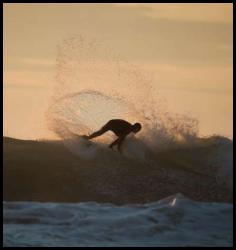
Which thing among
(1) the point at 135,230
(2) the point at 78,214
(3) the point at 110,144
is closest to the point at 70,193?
(3) the point at 110,144

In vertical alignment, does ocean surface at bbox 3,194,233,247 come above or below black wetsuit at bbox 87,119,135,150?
below

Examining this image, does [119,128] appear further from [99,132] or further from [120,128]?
[99,132]

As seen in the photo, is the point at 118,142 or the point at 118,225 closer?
the point at 118,225

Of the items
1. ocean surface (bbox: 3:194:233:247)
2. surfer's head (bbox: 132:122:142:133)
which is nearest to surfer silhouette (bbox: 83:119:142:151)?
surfer's head (bbox: 132:122:142:133)

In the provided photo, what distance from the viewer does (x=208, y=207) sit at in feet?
74.1

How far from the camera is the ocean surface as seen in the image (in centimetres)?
1841

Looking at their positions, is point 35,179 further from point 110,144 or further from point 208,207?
point 208,207

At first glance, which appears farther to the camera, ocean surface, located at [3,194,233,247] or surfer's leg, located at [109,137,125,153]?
surfer's leg, located at [109,137,125,153]

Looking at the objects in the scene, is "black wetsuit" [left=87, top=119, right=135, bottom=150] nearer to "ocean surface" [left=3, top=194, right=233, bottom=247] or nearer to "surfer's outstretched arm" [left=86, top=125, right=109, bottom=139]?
A: "surfer's outstretched arm" [left=86, top=125, right=109, bottom=139]

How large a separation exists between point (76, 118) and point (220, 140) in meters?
4.67

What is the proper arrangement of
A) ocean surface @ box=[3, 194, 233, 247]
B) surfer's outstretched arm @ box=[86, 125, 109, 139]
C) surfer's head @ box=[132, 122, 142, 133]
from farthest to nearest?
1. surfer's outstretched arm @ box=[86, 125, 109, 139]
2. surfer's head @ box=[132, 122, 142, 133]
3. ocean surface @ box=[3, 194, 233, 247]

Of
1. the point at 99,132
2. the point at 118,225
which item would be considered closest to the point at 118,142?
the point at 99,132

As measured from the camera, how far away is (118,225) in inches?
780

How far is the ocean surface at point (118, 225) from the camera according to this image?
60.4ft
